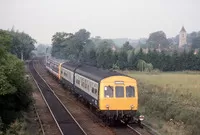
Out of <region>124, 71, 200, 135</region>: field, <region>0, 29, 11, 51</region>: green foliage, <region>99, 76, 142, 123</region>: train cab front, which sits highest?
<region>0, 29, 11, 51</region>: green foliage

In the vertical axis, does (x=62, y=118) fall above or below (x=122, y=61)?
below

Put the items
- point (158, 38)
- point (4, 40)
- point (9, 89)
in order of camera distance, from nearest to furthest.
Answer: point (9, 89)
point (4, 40)
point (158, 38)

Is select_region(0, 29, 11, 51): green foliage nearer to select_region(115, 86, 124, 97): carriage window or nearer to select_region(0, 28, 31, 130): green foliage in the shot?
select_region(0, 28, 31, 130): green foliage

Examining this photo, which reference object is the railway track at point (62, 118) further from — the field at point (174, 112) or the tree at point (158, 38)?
the tree at point (158, 38)

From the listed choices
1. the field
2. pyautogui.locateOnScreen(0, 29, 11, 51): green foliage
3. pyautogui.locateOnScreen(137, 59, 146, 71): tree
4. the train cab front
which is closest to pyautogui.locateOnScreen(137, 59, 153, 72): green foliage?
pyautogui.locateOnScreen(137, 59, 146, 71): tree

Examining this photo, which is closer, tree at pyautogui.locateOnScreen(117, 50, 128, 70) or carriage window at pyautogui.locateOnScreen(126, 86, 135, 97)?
carriage window at pyautogui.locateOnScreen(126, 86, 135, 97)

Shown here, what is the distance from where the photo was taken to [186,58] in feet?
232

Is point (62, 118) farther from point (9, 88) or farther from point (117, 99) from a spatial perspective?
point (9, 88)

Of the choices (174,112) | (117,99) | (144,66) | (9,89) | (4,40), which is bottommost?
(174,112)

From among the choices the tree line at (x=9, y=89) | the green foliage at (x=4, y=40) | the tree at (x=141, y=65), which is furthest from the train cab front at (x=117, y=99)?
the tree at (x=141, y=65)

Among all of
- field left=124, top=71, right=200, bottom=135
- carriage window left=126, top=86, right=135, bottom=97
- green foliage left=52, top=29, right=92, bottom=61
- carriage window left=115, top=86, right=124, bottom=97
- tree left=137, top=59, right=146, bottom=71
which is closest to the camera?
field left=124, top=71, right=200, bottom=135

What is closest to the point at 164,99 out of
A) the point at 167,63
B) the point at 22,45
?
the point at 167,63

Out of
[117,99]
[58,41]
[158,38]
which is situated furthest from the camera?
[158,38]

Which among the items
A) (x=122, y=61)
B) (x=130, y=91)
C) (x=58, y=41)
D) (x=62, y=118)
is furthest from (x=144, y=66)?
(x=58, y=41)
